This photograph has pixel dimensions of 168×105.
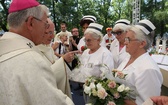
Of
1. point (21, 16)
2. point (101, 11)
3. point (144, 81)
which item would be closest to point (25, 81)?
point (21, 16)

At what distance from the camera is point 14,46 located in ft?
4.59

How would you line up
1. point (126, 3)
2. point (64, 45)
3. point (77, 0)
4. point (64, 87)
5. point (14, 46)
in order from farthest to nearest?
point (126, 3), point (77, 0), point (64, 45), point (64, 87), point (14, 46)

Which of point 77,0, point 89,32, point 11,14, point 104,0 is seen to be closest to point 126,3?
point 104,0

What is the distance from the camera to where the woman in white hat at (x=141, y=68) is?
2.20m

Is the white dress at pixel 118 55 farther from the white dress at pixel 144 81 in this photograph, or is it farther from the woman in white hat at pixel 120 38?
the white dress at pixel 144 81

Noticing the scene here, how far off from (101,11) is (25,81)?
103 ft

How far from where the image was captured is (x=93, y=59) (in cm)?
356

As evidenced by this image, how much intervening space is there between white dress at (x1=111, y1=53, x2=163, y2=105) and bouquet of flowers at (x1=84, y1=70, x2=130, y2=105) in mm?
106

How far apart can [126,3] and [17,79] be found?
117ft

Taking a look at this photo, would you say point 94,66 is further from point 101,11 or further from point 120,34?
point 101,11

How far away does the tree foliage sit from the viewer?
2438 centimetres

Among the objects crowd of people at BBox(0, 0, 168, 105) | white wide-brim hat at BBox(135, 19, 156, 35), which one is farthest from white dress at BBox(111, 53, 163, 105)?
white wide-brim hat at BBox(135, 19, 156, 35)

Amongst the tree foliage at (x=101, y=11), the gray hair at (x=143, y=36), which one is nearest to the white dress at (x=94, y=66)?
the gray hair at (x=143, y=36)

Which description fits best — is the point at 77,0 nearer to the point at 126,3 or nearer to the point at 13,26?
the point at 126,3
